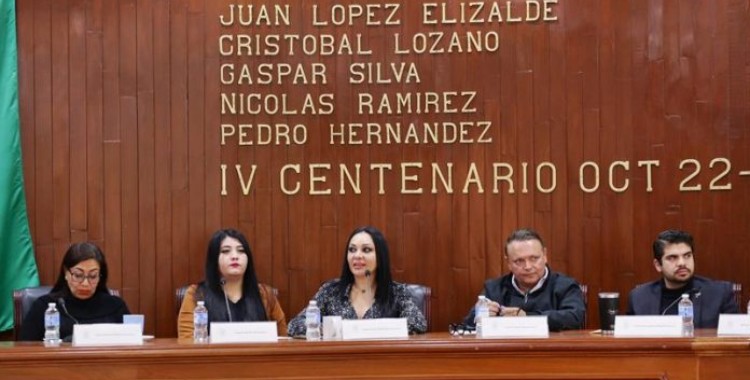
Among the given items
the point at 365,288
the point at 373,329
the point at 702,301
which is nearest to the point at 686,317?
the point at 702,301

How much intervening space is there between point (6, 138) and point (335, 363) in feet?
9.09

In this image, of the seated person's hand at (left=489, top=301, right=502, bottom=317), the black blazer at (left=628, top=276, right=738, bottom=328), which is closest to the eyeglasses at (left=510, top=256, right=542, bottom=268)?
the seated person's hand at (left=489, top=301, right=502, bottom=317)

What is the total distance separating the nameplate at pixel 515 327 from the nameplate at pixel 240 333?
2.57 ft

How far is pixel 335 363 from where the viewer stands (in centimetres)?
399

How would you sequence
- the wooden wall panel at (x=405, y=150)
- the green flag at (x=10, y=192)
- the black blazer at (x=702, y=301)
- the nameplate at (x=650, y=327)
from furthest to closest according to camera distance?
1. the green flag at (x=10, y=192)
2. the wooden wall panel at (x=405, y=150)
3. the black blazer at (x=702, y=301)
4. the nameplate at (x=650, y=327)

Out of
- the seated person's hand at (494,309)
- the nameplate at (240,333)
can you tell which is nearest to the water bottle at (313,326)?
the nameplate at (240,333)

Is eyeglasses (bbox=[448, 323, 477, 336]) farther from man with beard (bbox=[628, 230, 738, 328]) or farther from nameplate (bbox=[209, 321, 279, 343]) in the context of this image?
man with beard (bbox=[628, 230, 738, 328])

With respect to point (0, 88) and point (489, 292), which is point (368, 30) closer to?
point (489, 292)

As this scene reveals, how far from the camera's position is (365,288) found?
530 centimetres

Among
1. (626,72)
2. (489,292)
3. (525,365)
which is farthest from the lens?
(626,72)

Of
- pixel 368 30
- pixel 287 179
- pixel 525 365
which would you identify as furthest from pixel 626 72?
pixel 525 365

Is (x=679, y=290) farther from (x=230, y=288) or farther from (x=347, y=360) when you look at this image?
(x=230, y=288)

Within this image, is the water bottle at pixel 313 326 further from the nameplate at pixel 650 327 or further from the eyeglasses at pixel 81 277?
the eyeglasses at pixel 81 277

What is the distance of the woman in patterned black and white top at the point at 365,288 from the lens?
204 inches
